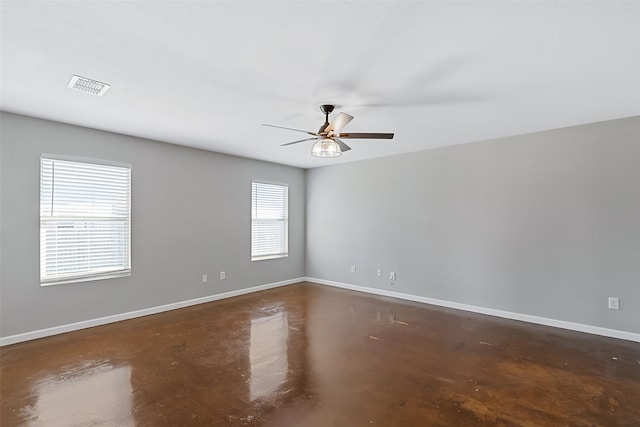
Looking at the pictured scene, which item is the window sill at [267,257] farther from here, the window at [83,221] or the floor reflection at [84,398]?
the floor reflection at [84,398]

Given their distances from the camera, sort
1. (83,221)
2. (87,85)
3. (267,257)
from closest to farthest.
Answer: (87,85) → (83,221) → (267,257)

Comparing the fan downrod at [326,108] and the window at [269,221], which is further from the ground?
the fan downrod at [326,108]

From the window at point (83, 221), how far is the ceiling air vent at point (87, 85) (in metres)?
1.38

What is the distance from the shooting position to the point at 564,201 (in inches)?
154

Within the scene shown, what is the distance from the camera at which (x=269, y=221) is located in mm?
6176

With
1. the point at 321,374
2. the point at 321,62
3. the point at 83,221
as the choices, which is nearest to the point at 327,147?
the point at 321,62

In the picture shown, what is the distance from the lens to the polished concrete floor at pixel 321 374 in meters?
2.15

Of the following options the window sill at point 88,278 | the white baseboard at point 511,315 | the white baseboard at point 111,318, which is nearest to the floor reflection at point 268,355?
the white baseboard at point 111,318

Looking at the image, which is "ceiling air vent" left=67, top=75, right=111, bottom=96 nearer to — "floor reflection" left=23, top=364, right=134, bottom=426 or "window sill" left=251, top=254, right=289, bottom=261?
"floor reflection" left=23, top=364, right=134, bottom=426

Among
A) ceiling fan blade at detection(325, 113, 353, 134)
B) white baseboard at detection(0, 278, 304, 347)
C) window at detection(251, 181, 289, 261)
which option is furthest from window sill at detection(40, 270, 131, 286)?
ceiling fan blade at detection(325, 113, 353, 134)

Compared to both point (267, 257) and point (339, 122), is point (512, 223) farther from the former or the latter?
point (267, 257)

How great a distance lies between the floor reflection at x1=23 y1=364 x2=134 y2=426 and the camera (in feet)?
6.86

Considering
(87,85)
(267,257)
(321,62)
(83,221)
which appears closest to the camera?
(321,62)

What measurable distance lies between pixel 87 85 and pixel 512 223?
16.4 ft
